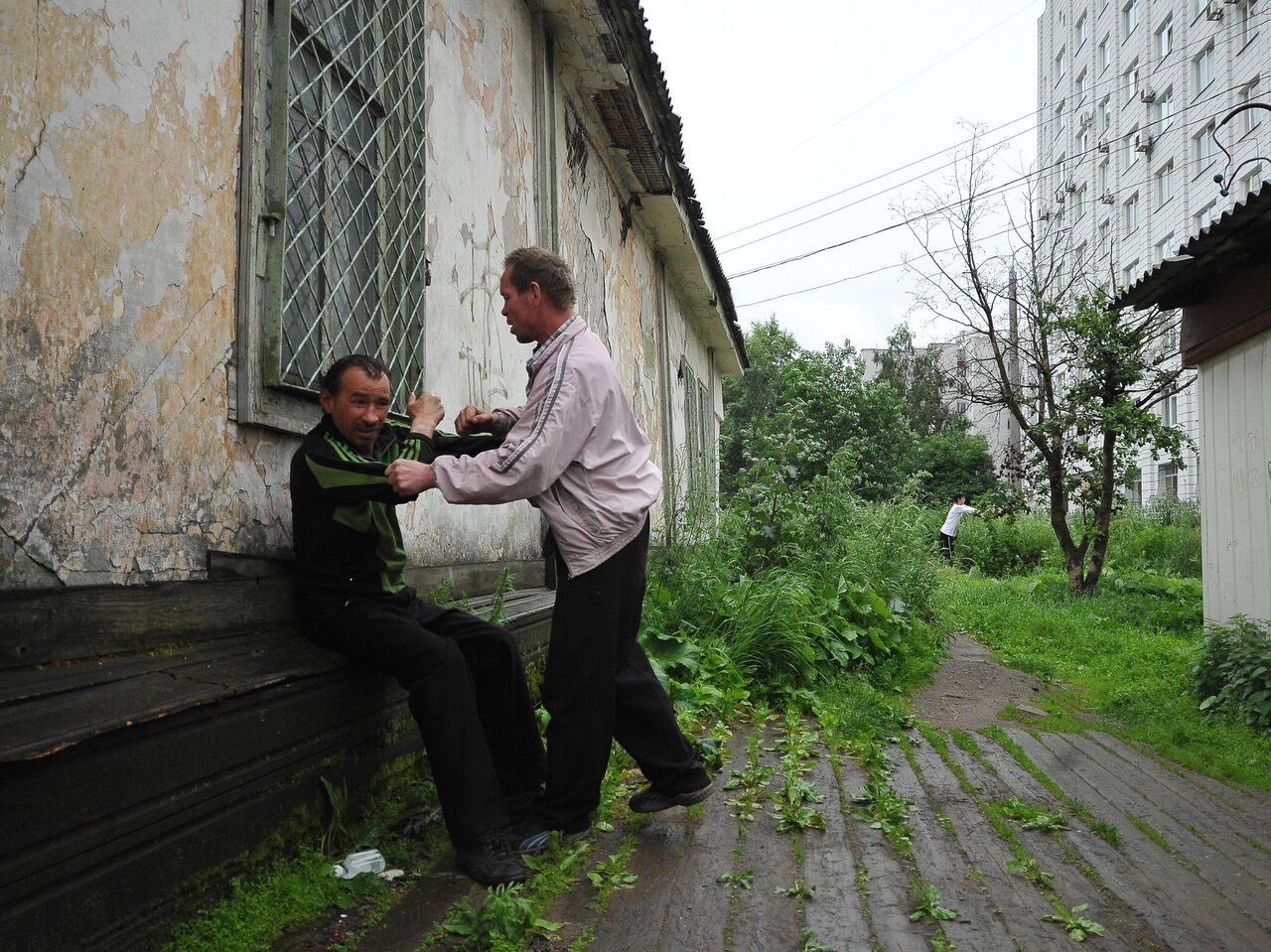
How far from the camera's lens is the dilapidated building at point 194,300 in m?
2.21

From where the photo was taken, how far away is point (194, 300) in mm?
2848

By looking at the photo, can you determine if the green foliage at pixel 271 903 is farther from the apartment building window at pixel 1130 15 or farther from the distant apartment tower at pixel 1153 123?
the apartment building window at pixel 1130 15

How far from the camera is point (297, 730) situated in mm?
2764

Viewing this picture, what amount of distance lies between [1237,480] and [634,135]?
510 cm

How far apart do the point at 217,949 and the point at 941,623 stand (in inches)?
305

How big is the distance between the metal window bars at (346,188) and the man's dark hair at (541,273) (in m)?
0.74

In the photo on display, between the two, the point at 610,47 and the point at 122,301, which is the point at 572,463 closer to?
the point at 122,301

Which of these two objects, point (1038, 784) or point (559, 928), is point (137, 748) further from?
point (1038, 784)

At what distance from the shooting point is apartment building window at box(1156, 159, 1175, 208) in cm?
2453

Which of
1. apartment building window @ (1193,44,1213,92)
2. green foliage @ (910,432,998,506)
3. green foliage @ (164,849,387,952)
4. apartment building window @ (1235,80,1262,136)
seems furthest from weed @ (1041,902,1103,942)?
green foliage @ (910,432,998,506)

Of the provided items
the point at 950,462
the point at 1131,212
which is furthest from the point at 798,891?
the point at 950,462

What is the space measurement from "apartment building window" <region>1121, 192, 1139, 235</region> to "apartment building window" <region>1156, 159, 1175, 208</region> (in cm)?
145

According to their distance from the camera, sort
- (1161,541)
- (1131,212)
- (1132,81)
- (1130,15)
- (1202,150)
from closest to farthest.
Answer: (1161,541) → (1202,150) → (1132,81) → (1130,15) → (1131,212)

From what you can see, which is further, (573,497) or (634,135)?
(634,135)
